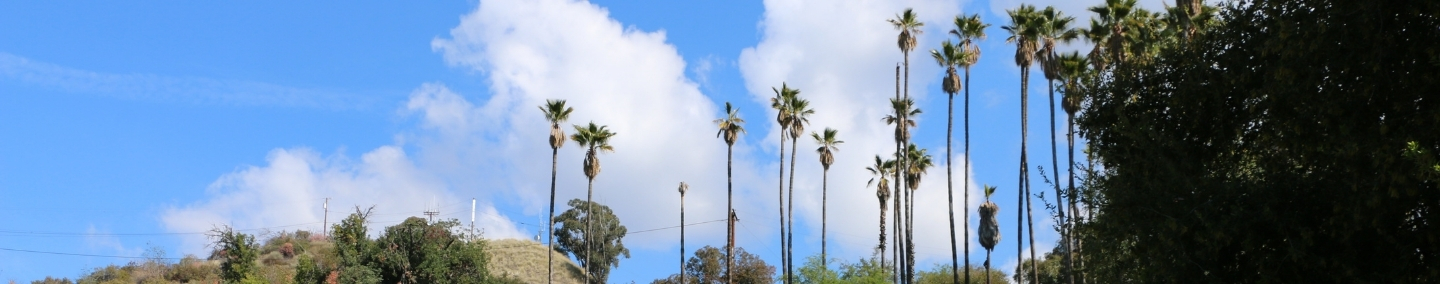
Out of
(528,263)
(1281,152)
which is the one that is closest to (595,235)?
(528,263)

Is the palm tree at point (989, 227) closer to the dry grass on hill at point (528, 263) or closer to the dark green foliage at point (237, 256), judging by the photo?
the dark green foliage at point (237, 256)

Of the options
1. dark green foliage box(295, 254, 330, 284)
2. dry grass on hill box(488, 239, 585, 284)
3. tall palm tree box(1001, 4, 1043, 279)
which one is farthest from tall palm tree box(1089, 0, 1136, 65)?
dry grass on hill box(488, 239, 585, 284)

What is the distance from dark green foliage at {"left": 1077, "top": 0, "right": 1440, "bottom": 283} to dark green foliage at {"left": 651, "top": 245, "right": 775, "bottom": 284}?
211 feet

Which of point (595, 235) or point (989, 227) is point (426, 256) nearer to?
point (989, 227)

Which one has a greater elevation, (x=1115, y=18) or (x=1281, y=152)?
(x=1115, y=18)

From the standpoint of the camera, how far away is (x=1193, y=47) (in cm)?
1972

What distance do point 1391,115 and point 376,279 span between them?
4126cm

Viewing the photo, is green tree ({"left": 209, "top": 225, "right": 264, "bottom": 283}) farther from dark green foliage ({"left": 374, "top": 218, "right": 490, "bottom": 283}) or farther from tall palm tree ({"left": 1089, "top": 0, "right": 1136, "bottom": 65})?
tall palm tree ({"left": 1089, "top": 0, "right": 1136, "bottom": 65})

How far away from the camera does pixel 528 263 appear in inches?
4094

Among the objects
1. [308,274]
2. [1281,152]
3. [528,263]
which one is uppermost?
[528,263]

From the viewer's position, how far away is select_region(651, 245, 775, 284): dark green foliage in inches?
3351

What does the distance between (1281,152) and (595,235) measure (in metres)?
90.1

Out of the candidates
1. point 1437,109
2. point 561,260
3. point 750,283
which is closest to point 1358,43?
point 1437,109

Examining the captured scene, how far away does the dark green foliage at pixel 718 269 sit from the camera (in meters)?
85.1
